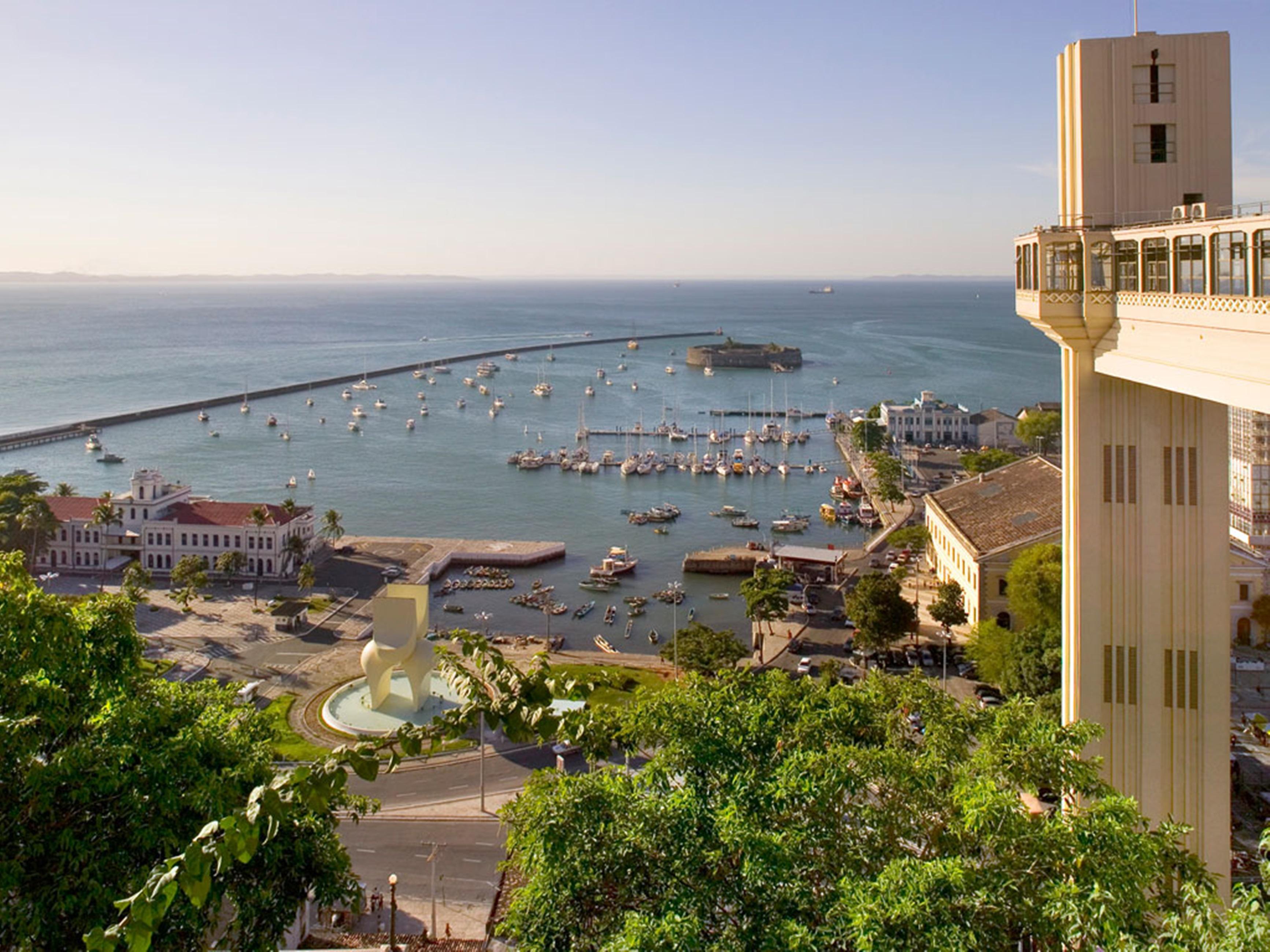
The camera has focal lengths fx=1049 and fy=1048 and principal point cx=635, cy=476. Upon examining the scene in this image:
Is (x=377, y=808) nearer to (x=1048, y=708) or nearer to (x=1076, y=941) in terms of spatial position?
(x=1076, y=941)

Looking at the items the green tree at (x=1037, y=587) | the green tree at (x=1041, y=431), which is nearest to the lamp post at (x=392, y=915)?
the green tree at (x=1037, y=587)

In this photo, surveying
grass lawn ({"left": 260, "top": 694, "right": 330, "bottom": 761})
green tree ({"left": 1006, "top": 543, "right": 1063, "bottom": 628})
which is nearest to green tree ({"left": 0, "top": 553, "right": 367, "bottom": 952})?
grass lawn ({"left": 260, "top": 694, "right": 330, "bottom": 761})

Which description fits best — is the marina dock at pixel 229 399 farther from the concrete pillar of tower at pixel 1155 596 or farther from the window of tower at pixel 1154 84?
the window of tower at pixel 1154 84

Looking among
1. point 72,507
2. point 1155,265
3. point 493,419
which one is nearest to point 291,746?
point 1155,265

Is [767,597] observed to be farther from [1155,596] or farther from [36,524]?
[36,524]

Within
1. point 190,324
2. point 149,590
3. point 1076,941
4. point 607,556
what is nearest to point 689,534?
point 607,556

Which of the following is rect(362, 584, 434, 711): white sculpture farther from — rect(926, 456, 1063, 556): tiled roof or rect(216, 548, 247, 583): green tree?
rect(926, 456, 1063, 556): tiled roof
